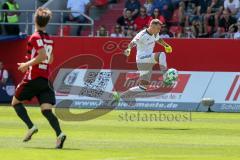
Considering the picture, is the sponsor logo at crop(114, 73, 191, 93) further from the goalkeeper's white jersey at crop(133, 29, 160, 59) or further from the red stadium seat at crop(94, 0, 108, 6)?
the red stadium seat at crop(94, 0, 108, 6)

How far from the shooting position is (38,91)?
1412cm

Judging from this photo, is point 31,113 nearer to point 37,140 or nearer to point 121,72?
point 121,72

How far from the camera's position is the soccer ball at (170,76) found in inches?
974

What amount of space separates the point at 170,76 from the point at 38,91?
36.6 feet

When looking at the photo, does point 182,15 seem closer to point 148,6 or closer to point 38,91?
point 148,6

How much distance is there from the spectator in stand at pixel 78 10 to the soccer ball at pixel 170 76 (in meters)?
5.56

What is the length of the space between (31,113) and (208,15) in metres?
7.85

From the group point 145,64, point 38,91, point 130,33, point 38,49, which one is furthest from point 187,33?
point 38,49

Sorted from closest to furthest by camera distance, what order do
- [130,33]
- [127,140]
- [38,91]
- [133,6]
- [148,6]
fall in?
[38,91] → [127,140] → [130,33] → [133,6] → [148,6]

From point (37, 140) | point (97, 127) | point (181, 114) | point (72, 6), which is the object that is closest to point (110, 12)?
point (72, 6)

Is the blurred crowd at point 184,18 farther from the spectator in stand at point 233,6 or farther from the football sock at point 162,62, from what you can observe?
the football sock at point 162,62

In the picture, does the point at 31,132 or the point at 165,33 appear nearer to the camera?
the point at 31,132

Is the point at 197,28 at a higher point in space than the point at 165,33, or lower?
higher

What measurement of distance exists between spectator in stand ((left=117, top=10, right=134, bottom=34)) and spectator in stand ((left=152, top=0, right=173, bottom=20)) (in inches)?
40.0
